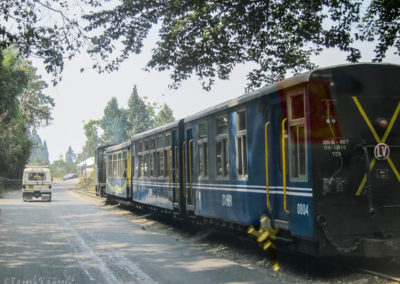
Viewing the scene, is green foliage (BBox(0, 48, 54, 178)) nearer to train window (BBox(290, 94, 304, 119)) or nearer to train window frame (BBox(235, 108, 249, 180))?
train window frame (BBox(235, 108, 249, 180))

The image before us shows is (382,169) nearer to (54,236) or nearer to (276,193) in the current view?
(276,193)

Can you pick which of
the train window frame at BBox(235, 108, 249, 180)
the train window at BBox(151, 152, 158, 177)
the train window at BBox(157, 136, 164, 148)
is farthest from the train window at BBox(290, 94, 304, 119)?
the train window at BBox(151, 152, 158, 177)

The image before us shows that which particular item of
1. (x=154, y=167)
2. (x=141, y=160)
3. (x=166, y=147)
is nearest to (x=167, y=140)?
(x=166, y=147)

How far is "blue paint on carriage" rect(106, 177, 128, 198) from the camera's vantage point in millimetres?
23217

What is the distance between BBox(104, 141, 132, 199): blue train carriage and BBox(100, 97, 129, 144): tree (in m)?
95.4

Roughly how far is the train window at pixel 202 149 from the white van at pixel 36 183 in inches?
891

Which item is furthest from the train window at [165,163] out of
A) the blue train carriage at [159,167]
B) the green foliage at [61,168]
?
the green foliage at [61,168]

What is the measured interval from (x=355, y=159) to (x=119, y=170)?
18072 millimetres

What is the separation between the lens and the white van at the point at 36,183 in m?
33.0

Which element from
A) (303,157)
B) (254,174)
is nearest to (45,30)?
(254,174)

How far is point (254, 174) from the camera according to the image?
945cm

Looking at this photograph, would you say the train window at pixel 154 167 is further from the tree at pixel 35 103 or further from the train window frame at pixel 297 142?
the tree at pixel 35 103

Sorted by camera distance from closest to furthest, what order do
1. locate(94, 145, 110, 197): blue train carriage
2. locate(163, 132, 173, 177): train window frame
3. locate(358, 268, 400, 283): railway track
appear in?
locate(358, 268, 400, 283): railway track → locate(163, 132, 173, 177): train window frame → locate(94, 145, 110, 197): blue train carriage

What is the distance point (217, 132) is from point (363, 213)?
4.43m
